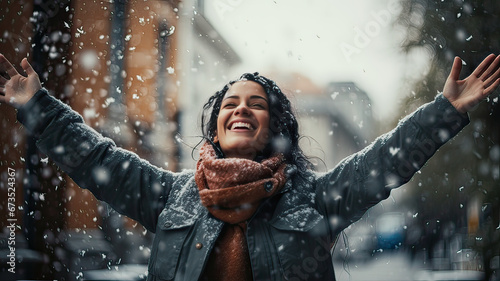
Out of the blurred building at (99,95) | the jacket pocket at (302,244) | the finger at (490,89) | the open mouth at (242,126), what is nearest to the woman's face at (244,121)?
the open mouth at (242,126)

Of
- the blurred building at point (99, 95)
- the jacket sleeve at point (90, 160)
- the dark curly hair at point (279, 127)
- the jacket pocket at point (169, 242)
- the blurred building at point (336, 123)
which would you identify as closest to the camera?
the jacket pocket at point (169, 242)

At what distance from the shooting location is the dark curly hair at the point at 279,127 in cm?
229

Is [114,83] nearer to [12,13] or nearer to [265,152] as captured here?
[12,13]

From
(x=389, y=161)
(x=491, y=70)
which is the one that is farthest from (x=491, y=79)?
(x=389, y=161)

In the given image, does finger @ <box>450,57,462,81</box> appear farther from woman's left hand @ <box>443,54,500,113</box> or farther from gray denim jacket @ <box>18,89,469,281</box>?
gray denim jacket @ <box>18,89,469,281</box>

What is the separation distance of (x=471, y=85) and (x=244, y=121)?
0.86 meters

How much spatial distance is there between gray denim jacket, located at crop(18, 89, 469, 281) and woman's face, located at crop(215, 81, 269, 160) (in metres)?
0.18

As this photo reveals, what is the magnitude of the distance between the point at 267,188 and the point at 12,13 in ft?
11.9

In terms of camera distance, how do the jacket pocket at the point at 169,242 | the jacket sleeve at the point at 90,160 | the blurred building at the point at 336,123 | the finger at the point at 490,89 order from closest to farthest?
the finger at the point at 490,89
the jacket pocket at the point at 169,242
the jacket sleeve at the point at 90,160
the blurred building at the point at 336,123

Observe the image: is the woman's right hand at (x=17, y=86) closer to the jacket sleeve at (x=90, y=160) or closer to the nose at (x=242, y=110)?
the jacket sleeve at (x=90, y=160)

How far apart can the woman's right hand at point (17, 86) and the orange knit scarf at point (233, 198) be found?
75cm

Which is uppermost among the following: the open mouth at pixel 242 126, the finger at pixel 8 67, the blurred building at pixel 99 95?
the blurred building at pixel 99 95

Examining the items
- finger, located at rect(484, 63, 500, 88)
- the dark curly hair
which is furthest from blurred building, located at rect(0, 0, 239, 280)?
finger, located at rect(484, 63, 500, 88)

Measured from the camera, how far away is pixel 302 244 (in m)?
1.91
